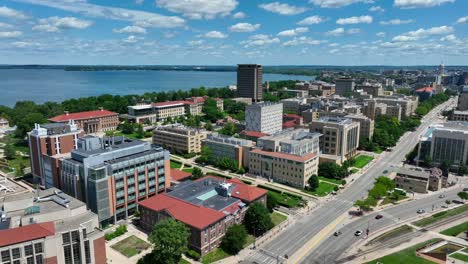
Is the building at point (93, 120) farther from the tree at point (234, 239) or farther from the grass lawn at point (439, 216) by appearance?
the grass lawn at point (439, 216)

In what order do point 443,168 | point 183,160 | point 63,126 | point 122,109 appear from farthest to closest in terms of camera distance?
point 122,109, point 183,160, point 443,168, point 63,126

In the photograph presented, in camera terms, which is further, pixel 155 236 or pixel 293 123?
pixel 293 123

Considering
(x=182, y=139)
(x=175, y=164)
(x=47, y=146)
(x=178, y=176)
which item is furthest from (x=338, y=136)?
(x=47, y=146)

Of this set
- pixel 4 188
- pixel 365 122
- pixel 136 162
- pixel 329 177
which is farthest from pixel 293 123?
pixel 4 188

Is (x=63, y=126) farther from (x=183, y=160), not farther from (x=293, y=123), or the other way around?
(x=293, y=123)

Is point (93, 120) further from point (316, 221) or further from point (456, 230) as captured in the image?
point (456, 230)

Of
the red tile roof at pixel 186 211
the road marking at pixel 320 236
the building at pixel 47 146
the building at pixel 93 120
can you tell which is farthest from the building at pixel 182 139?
the road marking at pixel 320 236
